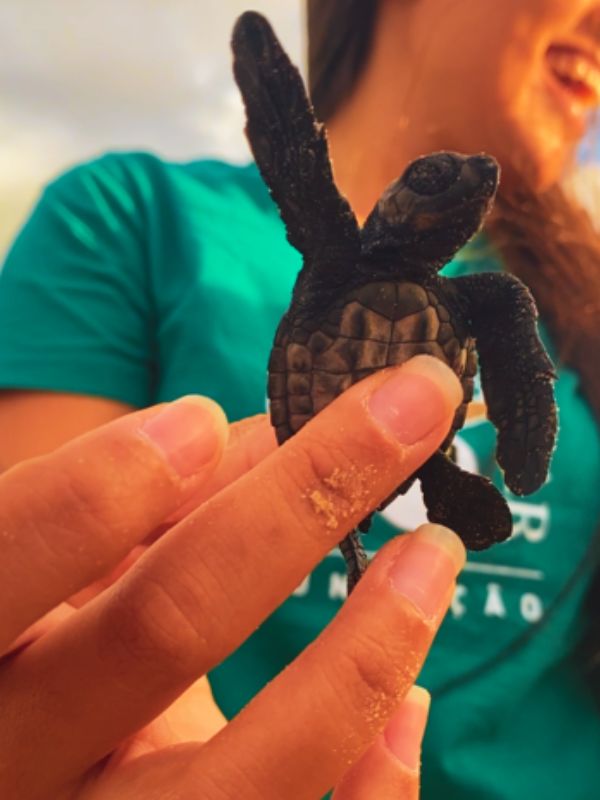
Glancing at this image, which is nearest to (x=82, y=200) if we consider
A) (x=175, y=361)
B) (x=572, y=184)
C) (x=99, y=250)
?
(x=99, y=250)

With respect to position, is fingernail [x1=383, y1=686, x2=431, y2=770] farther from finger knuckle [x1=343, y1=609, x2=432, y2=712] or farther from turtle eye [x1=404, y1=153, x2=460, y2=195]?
turtle eye [x1=404, y1=153, x2=460, y2=195]

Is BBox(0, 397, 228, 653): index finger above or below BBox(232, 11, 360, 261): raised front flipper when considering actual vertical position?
below

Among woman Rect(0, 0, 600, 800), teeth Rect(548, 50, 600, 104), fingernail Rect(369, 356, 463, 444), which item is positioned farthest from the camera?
woman Rect(0, 0, 600, 800)

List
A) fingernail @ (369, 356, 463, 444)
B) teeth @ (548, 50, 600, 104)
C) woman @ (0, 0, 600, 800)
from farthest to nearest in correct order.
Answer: woman @ (0, 0, 600, 800), teeth @ (548, 50, 600, 104), fingernail @ (369, 356, 463, 444)

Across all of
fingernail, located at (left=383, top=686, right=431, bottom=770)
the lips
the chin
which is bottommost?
fingernail, located at (left=383, top=686, right=431, bottom=770)

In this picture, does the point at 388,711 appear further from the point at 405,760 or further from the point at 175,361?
the point at 175,361

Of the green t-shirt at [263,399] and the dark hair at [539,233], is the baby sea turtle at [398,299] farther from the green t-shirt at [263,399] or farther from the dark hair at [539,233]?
the green t-shirt at [263,399]

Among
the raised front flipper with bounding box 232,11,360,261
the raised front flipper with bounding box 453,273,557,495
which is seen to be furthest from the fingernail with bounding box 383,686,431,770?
the raised front flipper with bounding box 232,11,360,261

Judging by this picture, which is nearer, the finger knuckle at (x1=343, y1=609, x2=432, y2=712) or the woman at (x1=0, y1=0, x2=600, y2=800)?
the finger knuckle at (x1=343, y1=609, x2=432, y2=712)
